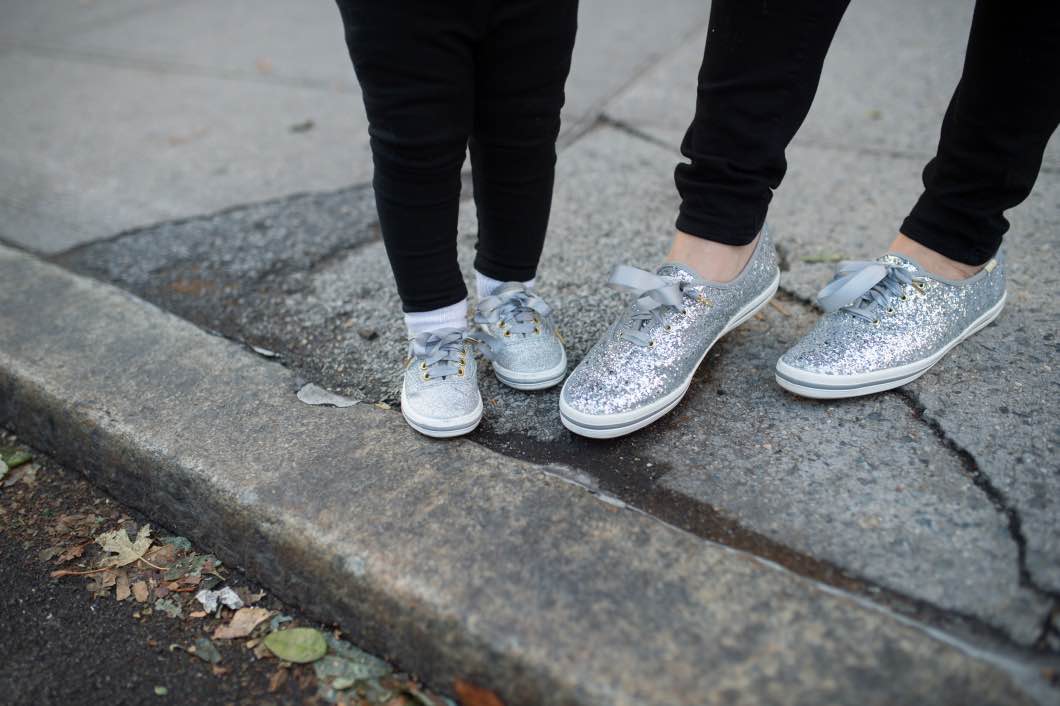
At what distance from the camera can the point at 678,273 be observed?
131 cm

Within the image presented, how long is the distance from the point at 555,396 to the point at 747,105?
1.84ft

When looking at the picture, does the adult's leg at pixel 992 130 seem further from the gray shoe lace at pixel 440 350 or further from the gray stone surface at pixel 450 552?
the gray shoe lace at pixel 440 350

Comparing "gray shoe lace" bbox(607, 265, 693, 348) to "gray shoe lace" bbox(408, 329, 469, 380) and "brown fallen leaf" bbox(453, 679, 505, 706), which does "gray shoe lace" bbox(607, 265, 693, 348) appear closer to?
"gray shoe lace" bbox(408, 329, 469, 380)


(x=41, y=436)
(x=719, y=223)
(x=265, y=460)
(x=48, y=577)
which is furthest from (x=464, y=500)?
(x=41, y=436)

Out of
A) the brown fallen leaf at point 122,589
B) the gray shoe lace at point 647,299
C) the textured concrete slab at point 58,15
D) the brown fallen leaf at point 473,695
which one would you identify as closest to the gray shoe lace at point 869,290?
the gray shoe lace at point 647,299

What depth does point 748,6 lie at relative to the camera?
1.12 meters

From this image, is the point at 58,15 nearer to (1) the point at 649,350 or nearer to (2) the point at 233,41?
(2) the point at 233,41

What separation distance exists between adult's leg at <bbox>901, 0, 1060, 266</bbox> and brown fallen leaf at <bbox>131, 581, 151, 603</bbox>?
137 cm

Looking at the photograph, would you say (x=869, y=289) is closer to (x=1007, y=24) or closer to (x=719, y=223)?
(x=719, y=223)

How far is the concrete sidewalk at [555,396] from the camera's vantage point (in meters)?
0.96

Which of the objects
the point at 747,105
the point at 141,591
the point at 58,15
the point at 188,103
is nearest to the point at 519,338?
the point at 747,105

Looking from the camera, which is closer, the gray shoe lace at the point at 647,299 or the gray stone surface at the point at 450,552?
the gray stone surface at the point at 450,552

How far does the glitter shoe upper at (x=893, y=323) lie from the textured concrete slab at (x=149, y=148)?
146cm

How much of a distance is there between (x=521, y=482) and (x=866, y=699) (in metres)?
0.51
